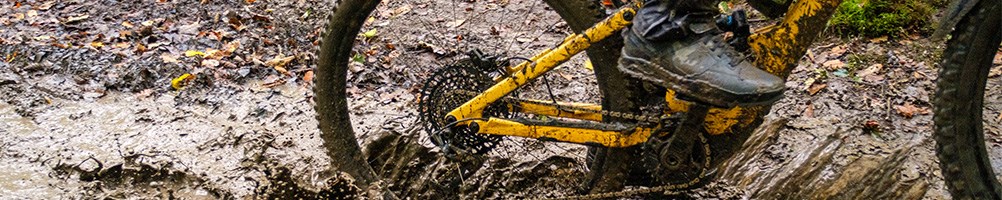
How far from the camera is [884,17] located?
4.17 meters

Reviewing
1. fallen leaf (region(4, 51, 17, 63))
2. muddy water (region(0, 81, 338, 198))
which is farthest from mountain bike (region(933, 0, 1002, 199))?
fallen leaf (region(4, 51, 17, 63))

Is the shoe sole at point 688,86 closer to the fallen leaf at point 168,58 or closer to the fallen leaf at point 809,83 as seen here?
the fallen leaf at point 809,83

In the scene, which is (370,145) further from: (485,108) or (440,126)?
(485,108)

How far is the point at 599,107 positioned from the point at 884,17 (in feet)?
7.48

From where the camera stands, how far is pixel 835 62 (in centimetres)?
400

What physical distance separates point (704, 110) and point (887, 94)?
1.80 metres

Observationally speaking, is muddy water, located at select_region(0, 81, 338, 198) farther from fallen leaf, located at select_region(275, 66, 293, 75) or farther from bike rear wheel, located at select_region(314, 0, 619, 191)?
bike rear wheel, located at select_region(314, 0, 619, 191)

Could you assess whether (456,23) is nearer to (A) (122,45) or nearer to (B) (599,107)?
(A) (122,45)

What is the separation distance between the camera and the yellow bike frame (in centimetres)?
219

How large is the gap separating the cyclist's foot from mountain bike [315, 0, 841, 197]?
0.07 metres

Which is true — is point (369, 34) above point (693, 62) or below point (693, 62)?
below

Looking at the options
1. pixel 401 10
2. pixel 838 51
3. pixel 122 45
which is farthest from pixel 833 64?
pixel 122 45

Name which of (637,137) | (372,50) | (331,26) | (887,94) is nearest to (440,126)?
(331,26)

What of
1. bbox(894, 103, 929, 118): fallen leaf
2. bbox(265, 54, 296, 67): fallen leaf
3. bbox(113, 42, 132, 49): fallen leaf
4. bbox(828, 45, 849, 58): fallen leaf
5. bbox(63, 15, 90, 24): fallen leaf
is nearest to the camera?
bbox(894, 103, 929, 118): fallen leaf
